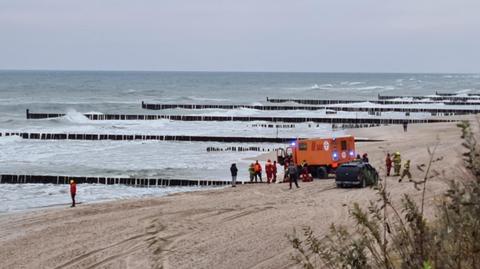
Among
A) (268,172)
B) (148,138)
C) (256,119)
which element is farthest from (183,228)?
(256,119)

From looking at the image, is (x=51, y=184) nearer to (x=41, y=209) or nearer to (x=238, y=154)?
(x=41, y=209)

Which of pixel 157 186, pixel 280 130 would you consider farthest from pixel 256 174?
pixel 280 130

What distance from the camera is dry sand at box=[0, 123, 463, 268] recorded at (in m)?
16.6

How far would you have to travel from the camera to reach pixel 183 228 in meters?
20.2

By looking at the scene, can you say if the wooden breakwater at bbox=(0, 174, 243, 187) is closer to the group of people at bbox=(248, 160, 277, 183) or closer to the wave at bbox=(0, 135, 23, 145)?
the group of people at bbox=(248, 160, 277, 183)

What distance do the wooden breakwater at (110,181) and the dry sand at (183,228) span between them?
342 cm

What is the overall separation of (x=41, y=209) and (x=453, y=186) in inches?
884

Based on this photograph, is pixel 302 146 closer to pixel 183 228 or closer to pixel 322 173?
pixel 322 173

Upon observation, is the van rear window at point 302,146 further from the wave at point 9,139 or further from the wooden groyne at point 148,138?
the wave at point 9,139

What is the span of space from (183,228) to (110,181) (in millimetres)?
13106

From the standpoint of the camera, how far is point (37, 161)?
41406mm

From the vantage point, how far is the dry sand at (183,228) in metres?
16.6

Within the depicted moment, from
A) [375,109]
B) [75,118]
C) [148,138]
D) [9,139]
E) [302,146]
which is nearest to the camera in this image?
[302,146]

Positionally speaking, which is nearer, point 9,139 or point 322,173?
point 322,173
